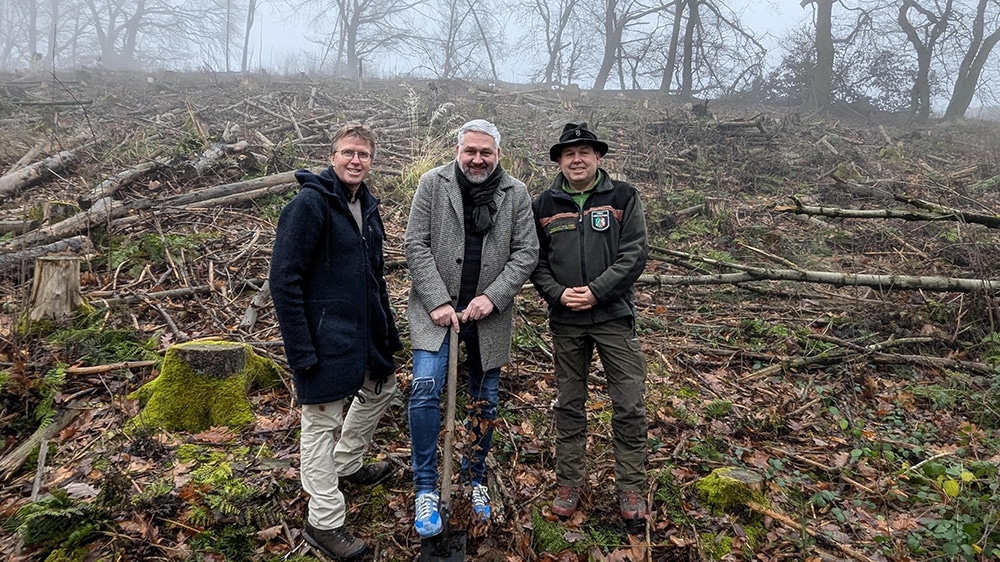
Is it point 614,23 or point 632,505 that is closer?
point 632,505

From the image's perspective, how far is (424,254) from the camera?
3.20 m

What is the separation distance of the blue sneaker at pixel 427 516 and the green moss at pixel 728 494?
1854 millimetres

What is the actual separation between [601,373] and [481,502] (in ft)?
7.88

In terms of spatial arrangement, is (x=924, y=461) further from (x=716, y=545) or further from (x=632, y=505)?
(x=632, y=505)

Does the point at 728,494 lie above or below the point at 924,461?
below

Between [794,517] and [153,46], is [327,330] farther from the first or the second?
[153,46]

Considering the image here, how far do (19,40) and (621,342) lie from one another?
52.1 m

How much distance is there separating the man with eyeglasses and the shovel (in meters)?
0.42

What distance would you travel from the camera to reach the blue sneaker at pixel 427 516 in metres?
2.91

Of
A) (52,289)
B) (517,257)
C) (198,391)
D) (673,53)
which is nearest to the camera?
(517,257)

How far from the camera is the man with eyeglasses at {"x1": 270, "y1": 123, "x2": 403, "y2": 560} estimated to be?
273 centimetres

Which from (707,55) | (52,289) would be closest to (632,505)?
(52,289)

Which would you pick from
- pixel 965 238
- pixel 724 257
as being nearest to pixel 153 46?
pixel 724 257

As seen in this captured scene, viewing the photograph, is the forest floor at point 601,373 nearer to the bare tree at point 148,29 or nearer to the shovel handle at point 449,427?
the shovel handle at point 449,427
